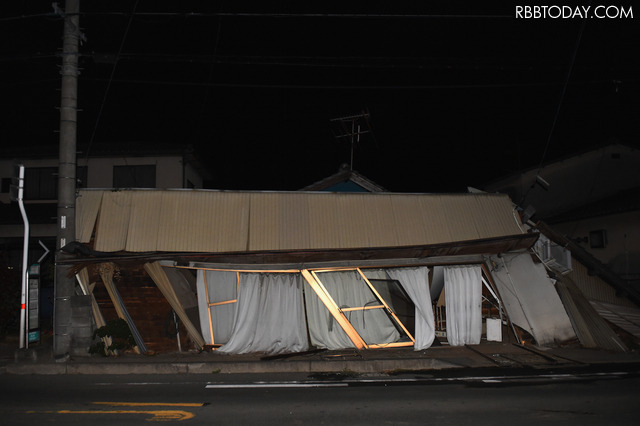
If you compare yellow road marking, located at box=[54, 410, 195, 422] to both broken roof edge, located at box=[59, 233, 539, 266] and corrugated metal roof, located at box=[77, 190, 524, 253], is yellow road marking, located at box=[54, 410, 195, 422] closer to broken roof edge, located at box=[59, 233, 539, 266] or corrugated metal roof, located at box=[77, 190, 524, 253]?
broken roof edge, located at box=[59, 233, 539, 266]

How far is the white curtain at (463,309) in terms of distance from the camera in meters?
11.3

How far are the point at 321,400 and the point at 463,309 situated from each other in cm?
575

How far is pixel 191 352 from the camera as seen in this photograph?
10750mm

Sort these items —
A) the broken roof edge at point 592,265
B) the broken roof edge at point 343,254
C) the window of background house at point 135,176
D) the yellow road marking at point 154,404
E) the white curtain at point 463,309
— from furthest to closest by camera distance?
the window of background house at point 135,176, the broken roof edge at point 592,265, the white curtain at point 463,309, the broken roof edge at point 343,254, the yellow road marking at point 154,404

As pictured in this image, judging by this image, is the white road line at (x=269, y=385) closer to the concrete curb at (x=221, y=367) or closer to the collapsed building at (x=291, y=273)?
the concrete curb at (x=221, y=367)

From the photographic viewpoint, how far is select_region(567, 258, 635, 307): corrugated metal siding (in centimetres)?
1355

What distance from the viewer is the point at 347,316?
1119 cm

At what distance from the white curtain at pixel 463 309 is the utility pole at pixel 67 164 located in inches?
357

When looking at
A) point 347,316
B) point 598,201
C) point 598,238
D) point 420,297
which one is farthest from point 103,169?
point 598,201

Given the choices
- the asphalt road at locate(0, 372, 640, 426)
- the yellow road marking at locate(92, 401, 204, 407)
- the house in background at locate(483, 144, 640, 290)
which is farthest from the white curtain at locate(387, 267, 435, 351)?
the house in background at locate(483, 144, 640, 290)

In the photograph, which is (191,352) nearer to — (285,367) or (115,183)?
(285,367)

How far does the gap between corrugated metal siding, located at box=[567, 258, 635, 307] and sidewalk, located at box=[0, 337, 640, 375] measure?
142 inches

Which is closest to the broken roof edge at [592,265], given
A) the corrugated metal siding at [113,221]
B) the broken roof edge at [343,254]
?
the broken roof edge at [343,254]

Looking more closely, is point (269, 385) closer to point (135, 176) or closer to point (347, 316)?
point (347, 316)
